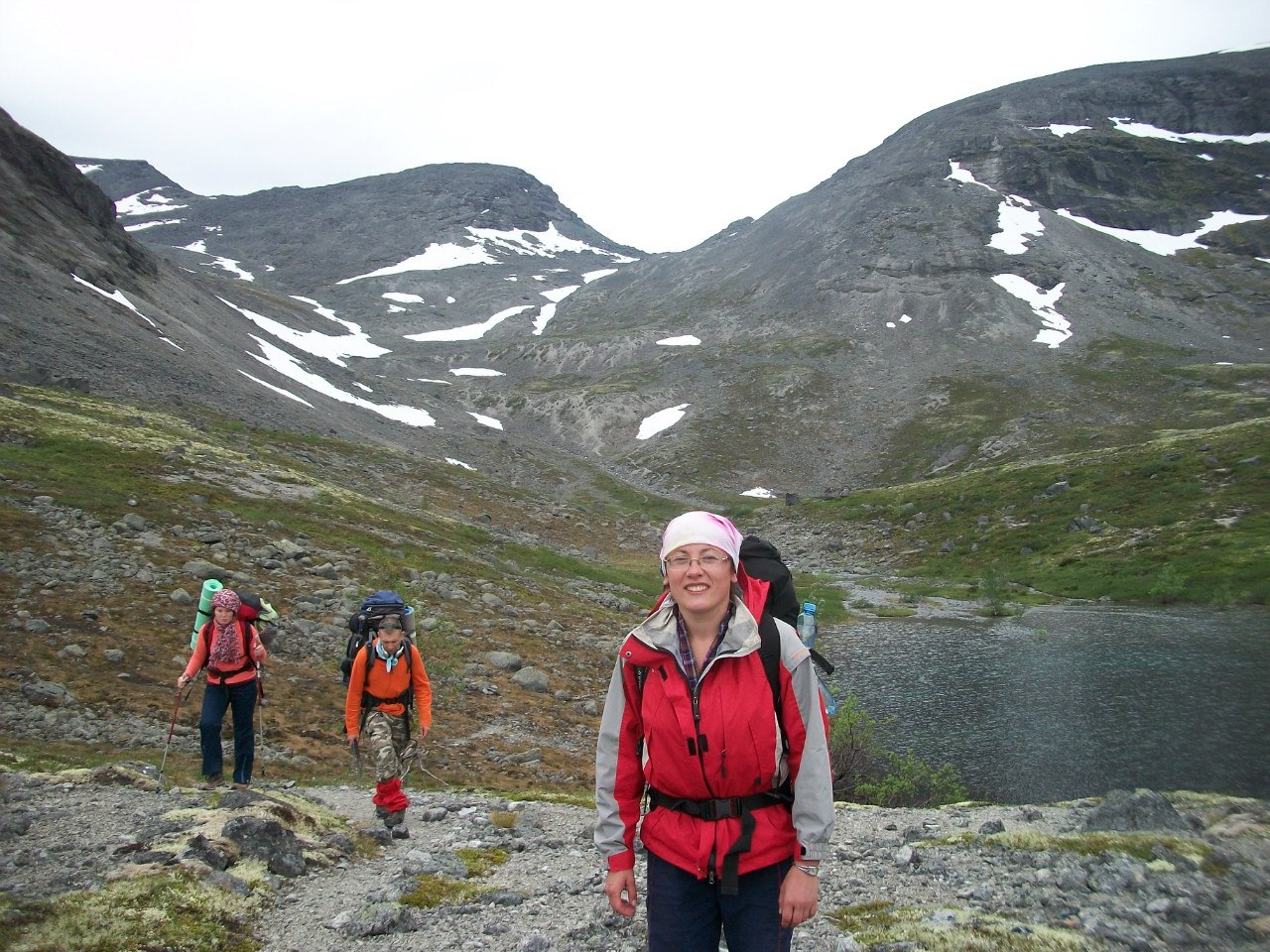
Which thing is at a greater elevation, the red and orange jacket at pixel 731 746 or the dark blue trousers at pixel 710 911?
the red and orange jacket at pixel 731 746

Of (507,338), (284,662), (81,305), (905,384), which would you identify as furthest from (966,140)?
(284,662)

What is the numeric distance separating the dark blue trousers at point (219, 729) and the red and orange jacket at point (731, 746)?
10576mm

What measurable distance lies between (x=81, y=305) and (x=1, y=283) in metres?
5.47

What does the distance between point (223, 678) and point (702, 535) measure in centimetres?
1148

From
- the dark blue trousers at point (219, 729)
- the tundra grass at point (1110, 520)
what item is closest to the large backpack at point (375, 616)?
the dark blue trousers at point (219, 729)

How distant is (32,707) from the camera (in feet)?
49.4

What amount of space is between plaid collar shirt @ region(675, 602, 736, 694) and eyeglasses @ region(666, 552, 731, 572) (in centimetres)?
30

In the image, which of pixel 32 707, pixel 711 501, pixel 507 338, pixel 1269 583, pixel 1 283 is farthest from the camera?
pixel 507 338

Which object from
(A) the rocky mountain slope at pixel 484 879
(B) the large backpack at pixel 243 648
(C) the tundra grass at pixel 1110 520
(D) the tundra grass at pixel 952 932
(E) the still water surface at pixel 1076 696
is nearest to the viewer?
(D) the tundra grass at pixel 952 932

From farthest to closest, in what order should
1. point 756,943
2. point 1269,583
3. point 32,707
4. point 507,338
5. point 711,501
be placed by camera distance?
point 507,338 → point 711,501 → point 1269,583 → point 32,707 → point 756,943

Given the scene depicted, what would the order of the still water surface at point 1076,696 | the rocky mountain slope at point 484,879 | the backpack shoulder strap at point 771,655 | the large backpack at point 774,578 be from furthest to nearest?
the still water surface at point 1076,696 → the rocky mountain slope at point 484,879 → the large backpack at point 774,578 → the backpack shoulder strap at point 771,655

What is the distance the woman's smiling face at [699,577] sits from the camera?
477cm

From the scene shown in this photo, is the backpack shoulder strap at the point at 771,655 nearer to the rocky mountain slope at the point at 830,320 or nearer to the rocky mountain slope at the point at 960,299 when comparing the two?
the rocky mountain slope at the point at 830,320

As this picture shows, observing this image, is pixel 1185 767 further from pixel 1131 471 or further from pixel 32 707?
pixel 1131 471
